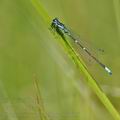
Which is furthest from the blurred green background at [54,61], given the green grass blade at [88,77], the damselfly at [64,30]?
the green grass blade at [88,77]

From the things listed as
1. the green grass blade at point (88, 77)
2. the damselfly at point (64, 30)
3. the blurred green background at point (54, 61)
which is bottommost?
the green grass blade at point (88, 77)

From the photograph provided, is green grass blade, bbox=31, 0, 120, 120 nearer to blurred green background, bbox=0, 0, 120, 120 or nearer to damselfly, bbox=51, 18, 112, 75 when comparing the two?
damselfly, bbox=51, 18, 112, 75

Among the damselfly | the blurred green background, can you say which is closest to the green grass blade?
the damselfly

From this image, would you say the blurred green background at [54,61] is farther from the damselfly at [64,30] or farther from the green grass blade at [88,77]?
the green grass blade at [88,77]

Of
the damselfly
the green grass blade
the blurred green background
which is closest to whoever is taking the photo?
the green grass blade

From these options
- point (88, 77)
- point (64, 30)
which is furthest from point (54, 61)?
point (88, 77)

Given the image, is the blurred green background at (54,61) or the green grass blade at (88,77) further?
the blurred green background at (54,61)

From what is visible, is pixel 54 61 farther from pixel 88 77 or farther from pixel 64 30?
pixel 88 77

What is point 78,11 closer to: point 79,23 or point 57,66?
point 79,23

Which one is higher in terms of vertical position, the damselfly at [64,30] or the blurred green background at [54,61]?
the blurred green background at [54,61]
